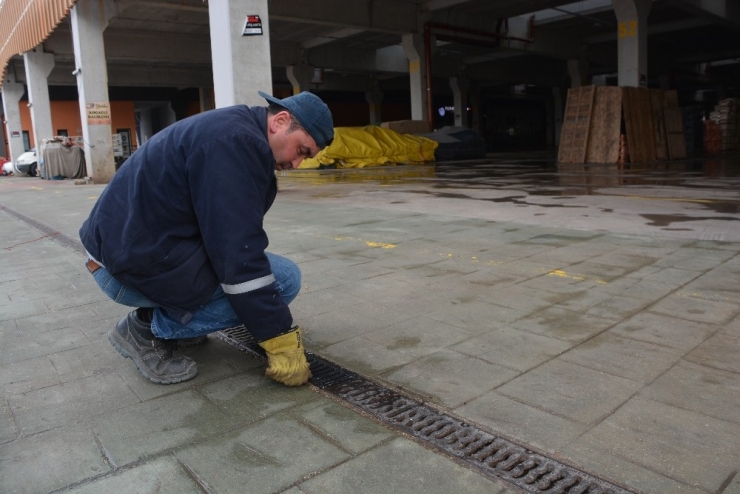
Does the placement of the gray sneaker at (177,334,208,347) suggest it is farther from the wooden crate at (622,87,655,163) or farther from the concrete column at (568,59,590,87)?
the concrete column at (568,59,590,87)

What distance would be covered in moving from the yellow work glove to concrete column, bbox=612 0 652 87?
59.9 feet

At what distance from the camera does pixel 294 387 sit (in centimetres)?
237

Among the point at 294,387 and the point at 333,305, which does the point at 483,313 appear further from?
the point at 294,387

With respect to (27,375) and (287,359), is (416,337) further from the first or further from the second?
(27,375)

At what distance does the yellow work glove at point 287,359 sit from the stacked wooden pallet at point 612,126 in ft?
50.3

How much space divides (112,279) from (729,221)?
5.73 metres

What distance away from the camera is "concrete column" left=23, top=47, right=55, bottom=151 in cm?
2152

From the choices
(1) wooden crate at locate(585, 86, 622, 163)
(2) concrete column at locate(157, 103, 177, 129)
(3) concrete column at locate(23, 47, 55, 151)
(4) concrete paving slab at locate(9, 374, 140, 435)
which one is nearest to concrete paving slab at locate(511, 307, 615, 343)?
(4) concrete paving slab at locate(9, 374, 140, 435)

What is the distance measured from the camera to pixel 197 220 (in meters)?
2.22

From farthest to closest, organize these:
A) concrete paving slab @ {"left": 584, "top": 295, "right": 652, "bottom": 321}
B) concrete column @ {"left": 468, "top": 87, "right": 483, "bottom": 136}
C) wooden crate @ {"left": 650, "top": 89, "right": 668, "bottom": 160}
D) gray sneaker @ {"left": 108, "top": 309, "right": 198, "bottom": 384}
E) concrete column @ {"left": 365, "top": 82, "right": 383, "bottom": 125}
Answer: concrete column @ {"left": 468, "top": 87, "right": 483, "bottom": 136} → concrete column @ {"left": 365, "top": 82, "right": 383, "bottom": 125} → wooden crate @ {"left": 650, "top": 89, "right": 668, "bottom": 160} → concrete paving slab @ {"left": 584, "top": 295, "right": 652, "bottom": 321} → gray sneaker @ {"left": 108, "top": 309, "right": 198, "bottom": 384}

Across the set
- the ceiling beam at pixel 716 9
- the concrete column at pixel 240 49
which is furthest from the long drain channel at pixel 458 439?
the ceiling beam at pixel 716 9

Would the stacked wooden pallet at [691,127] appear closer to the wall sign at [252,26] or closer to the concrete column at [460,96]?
the concrete column at [460,96]

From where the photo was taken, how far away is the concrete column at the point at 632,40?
58.4ft

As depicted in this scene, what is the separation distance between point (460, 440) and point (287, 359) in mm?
754
